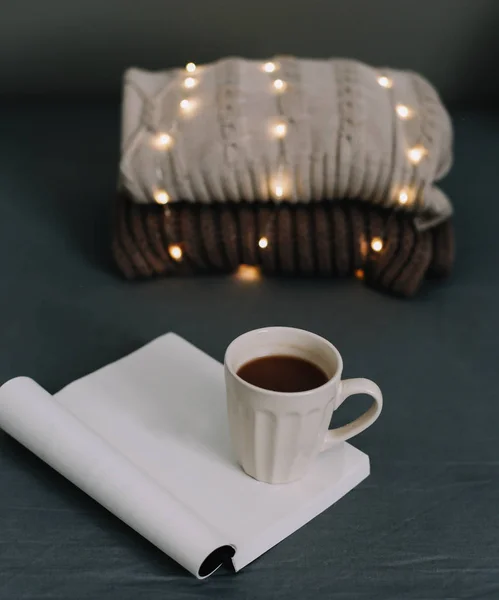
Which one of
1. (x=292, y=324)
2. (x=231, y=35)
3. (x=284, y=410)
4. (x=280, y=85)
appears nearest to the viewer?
(x=284, y=410)

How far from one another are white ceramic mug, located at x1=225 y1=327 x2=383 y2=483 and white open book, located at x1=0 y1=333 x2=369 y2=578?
0.03 meters

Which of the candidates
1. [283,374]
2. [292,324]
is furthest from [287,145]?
[283,374]

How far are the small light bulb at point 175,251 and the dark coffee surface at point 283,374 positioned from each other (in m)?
0.40

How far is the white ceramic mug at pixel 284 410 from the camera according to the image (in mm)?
619

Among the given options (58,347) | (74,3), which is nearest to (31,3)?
(74,3)

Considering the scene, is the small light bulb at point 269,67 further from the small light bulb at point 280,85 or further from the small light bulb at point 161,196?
the small light bulb at point 161,196

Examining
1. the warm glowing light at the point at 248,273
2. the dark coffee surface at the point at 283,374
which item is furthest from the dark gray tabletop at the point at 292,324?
the dark coffee surface at the point at 283,374

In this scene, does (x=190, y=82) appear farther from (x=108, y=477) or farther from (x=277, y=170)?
(x=108, y=477)

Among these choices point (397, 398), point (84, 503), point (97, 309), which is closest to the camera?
point (84, 503)

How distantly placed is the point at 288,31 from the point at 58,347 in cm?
94

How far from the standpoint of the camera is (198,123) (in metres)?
1.04

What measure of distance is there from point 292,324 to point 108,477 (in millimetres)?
380

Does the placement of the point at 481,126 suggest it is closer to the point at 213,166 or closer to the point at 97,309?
the point at 213,166

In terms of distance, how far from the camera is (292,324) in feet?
3.16
